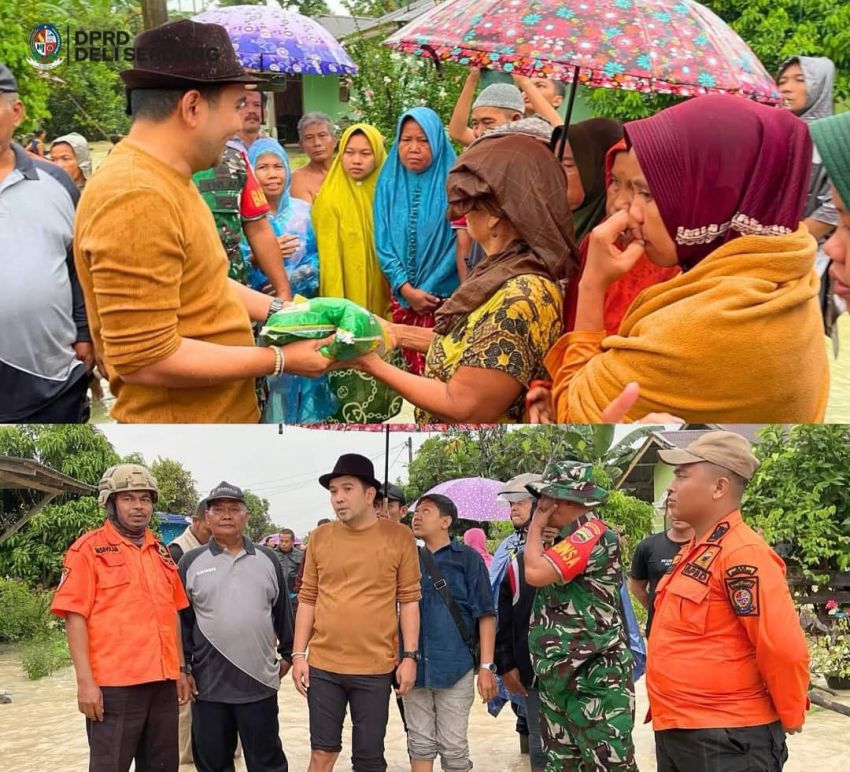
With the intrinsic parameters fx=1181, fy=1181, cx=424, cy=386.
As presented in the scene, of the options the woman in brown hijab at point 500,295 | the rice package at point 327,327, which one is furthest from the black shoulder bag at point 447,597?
the rice package at point 327,327

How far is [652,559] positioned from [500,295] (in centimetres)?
123

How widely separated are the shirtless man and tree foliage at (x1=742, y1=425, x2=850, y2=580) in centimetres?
364

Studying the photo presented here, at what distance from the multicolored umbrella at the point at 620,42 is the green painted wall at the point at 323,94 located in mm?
16303

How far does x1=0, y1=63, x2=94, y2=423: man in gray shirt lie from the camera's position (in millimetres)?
4012

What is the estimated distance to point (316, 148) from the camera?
23.0 feet

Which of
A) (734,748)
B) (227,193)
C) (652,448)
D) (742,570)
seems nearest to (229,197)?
(227,193)

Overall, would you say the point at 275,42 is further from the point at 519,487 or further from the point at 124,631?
the point at 124,631

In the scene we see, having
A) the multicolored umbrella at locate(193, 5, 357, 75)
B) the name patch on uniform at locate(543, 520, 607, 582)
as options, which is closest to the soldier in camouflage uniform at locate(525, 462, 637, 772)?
the name patch on uniform at locate(543, 520, 607, 582)

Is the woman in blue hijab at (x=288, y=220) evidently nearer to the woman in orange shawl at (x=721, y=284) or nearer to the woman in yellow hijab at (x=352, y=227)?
the woman in yellow hijab at (x=352, y=227)

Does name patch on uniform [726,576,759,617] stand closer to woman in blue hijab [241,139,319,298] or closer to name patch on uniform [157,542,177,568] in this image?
name patch on uniform [157,542,177,568]

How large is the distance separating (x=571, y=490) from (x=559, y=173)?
0.95 m

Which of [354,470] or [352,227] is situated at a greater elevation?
[352,227]

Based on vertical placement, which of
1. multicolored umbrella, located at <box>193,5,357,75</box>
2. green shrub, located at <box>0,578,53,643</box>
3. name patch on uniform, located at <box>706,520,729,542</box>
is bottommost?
green shrub, located at <box>0,578,53,643</box>

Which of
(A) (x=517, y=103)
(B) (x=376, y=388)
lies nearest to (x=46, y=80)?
(A) (x=517, y=103)
